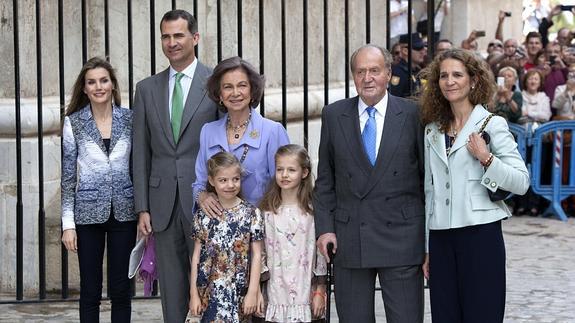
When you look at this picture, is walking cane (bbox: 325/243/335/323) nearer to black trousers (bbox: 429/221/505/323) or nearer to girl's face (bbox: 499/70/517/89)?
black trousers (bbox: 429/221/505/323)

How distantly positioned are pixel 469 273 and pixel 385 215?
485 mm

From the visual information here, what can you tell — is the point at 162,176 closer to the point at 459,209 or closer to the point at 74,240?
the point at 74,240

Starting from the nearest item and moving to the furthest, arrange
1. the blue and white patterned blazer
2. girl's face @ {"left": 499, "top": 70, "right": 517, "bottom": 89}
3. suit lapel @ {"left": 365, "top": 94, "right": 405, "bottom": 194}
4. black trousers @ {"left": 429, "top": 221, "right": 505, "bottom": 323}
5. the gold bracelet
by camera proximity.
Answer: the gold bracelet
black trousers @ {"left": 429, "top": 221, "right": 505, "bottom": 323}
suit lapel @ {"left": 365, "top": 94, "right": 405, "bottom": 194}
the blue and white patterned blazer
girl's face @ {"left": 499, "top": 70, "right": 517, "bottom": 89}

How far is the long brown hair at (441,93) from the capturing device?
5.40 meters

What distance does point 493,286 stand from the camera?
5332mm

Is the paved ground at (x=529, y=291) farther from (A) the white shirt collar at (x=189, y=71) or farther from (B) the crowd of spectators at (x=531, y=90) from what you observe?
(A) the white shirt collar at (x=189, y=71)

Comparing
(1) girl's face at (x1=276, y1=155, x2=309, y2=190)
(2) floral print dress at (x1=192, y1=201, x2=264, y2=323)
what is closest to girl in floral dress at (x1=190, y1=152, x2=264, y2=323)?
(2) floral print dress at (x1=192, y1=201, x2=264, y2=323)

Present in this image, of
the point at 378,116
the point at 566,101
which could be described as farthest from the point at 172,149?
the point at 566,101

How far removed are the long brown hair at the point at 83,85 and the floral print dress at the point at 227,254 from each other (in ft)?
2.84

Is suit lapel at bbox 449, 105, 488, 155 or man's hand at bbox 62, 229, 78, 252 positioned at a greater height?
suit lapel at bbox 449, 105, 488, 155

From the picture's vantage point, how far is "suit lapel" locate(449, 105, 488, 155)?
5344 millimetres

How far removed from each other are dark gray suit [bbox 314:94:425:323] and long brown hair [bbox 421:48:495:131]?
0.12 meters

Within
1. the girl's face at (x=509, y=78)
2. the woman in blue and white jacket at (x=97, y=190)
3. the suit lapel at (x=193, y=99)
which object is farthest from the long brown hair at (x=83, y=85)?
the girl's face at (x=509, y=78)

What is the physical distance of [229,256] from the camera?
5.89m
